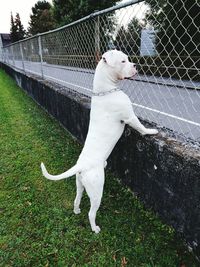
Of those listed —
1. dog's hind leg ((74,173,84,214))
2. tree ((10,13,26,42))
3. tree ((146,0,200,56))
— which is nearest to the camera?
tree ((146,0,200,56))

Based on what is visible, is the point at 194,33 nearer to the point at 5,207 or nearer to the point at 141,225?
the point at 141,225

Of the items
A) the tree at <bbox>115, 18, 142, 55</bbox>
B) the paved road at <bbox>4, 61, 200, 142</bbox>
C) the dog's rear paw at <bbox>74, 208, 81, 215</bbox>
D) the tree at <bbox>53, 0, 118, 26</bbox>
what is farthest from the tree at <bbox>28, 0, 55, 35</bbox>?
the dog's rear paw at <bbox>74, 208, 81, 215</bbox>

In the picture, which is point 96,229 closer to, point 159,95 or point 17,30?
point 159,95

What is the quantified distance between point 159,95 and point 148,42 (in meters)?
1.08

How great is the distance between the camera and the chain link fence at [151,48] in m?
2.57

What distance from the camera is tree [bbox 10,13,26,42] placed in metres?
70.8

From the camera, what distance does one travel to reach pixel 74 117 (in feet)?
15.6

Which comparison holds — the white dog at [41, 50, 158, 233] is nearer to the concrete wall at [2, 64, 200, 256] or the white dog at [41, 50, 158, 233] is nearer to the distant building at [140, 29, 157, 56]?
the concrete wall at [2, 64, 200, 256]

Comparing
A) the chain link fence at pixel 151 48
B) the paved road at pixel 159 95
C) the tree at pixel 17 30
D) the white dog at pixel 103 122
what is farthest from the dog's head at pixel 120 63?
the tree at pixel 17 30

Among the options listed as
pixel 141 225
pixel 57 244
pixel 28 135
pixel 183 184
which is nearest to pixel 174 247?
pixel 141 225

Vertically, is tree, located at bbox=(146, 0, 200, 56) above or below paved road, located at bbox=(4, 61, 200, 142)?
above

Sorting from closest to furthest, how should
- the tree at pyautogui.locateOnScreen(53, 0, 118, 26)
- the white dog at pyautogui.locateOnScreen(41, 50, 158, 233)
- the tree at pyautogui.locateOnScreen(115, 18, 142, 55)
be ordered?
the white dog at pyautogui.locateOnScreen(41, 50, 158, 233) < the tree at pyautogui.locateOnScreen(115, 18, 142, 55) < the tree at pyautogui.locateOnScreen(53, 0, 118, 26)

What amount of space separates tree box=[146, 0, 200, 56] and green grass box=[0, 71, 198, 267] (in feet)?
5.28

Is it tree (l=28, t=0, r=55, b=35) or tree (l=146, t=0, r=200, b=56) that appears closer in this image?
tree (l=146, t=0, r=200, b=56)
